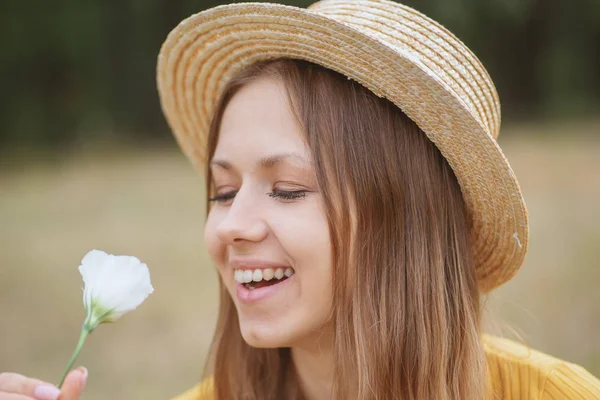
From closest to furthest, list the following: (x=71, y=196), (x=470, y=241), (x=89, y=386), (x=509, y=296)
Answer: (x=470, y=241) < (x=89, y=386) < (x=509, y=296) < (x=71, y=196)

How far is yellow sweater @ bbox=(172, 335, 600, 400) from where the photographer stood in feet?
6.77

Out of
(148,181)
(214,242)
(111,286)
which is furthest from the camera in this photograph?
(148,181)

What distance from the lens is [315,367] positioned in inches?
84.0

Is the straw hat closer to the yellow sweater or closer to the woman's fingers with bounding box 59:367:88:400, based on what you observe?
the yellow sweater

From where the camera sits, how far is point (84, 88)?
13305 mm

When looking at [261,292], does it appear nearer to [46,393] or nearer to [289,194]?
[289,194]

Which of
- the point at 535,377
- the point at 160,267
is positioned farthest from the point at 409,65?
the point at 160,267

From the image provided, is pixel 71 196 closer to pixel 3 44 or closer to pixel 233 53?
pixel 3 44

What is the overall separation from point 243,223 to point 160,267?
175 inches

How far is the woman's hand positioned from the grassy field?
4.59 feet

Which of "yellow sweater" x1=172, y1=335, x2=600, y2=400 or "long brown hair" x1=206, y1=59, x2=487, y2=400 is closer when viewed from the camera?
"long brown hair" x1=206, y1=59, x2=487, y2=400

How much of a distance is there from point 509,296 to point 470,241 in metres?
2.95

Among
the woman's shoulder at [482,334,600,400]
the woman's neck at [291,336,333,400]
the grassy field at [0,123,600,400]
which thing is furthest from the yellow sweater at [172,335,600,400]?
the woman's neck at [291,336,333,400]

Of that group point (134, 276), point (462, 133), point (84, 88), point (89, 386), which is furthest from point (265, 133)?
point (84, 88)
